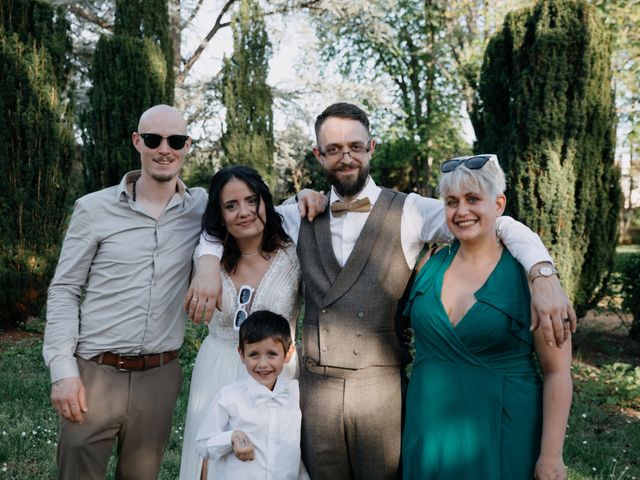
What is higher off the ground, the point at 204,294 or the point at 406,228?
the point at 406,228

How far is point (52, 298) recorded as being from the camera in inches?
105

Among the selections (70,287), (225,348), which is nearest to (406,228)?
(225,348)

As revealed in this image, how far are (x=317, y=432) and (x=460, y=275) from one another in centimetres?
91

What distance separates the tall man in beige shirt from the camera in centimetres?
264

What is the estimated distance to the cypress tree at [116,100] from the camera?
8656mm

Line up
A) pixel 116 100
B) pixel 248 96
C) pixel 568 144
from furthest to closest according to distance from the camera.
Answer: pixel 248 96
pixel 116 100
pixel 568 144

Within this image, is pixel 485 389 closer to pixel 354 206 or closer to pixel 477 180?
pixel 477 180

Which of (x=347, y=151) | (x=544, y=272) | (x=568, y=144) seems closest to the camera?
(x=544, y=272)

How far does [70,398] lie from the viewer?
251 centimetres

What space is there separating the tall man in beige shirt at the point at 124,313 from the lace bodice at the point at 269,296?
9.6 inches

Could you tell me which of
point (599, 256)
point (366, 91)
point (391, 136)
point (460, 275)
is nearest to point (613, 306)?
point (599, 256)

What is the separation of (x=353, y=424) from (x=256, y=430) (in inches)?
16.2

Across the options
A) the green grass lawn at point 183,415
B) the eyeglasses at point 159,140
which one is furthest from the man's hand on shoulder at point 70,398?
the green grass lawn at point 183,415

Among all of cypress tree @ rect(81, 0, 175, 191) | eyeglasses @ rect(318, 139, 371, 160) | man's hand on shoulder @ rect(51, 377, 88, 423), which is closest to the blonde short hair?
eyeglasses @ rect(318, 139, 371, 160)
